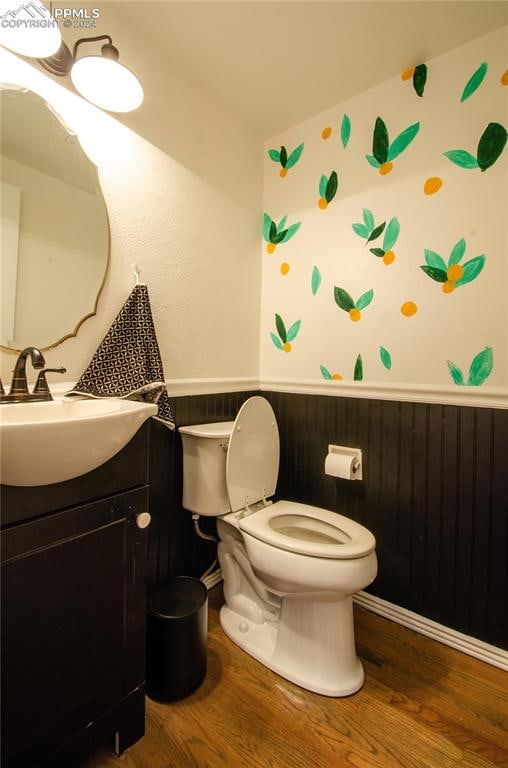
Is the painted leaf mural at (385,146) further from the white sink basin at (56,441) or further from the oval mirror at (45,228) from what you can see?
the white sink basin at (56,441)

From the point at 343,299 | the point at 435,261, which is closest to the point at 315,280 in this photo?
the point at 343,299

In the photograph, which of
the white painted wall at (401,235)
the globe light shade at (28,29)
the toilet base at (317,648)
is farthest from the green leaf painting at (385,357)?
the globe light shade at (28,29)

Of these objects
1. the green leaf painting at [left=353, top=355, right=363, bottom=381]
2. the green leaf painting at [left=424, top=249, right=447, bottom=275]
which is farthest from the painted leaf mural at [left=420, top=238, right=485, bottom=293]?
the green leaf painting at [left=353, top=355, right=363, bottom=381]

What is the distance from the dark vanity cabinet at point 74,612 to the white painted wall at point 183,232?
0.47 meters

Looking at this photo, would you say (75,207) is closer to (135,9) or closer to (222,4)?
(135,9)

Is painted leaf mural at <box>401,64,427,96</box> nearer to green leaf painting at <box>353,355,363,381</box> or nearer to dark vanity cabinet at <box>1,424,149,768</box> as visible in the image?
green leaf painting at <box>353,355,363,381</box>

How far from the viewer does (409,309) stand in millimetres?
1446

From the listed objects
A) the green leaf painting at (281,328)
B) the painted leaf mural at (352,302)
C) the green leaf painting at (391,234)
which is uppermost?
the green leaf painting at (391,234)

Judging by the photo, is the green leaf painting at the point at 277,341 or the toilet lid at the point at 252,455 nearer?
the toilet lid at the point at 252,455

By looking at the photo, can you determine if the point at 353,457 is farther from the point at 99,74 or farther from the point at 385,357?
the point at 99,74

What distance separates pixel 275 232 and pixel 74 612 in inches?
70.6

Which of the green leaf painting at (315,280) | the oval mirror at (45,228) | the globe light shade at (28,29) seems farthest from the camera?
the green leaf painting at (315,280)

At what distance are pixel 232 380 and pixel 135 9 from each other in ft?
4.63

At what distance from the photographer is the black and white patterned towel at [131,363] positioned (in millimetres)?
1149
